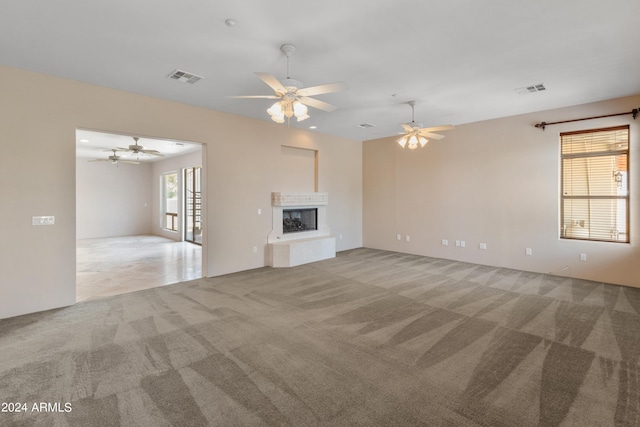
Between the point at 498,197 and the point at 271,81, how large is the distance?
5678 millimetres

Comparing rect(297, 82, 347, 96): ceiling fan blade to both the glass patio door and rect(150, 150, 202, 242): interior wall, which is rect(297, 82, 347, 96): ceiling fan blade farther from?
the glass patio door

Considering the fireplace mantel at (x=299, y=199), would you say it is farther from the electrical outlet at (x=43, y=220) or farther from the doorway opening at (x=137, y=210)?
the electrical outlet at (x=43, y=220)

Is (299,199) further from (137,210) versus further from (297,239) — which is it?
(137,210)

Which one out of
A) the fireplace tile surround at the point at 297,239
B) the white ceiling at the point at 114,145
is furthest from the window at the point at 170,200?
the fireplace tile surround at the point at 297,239

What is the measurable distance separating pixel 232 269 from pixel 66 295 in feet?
8.51

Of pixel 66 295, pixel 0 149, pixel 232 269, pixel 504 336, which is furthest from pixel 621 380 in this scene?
pixel 0 149

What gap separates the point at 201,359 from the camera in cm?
276

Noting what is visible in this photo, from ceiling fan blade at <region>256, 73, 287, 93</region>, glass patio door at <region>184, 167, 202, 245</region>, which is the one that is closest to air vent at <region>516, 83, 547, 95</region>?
ceiling fan blade at <region>256, 73, 287, 93</region>

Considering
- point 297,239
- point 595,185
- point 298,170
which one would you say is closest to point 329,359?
point 297,239

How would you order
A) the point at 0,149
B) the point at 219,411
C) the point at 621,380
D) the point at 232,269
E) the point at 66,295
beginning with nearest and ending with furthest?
the point at 219,411
the point at 621,380
the point at 0,149
the point at 66,295
the point at 232,269

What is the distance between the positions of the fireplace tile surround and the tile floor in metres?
1.69

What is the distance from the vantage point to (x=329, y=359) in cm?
277

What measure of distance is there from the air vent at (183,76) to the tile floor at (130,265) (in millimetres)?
3443

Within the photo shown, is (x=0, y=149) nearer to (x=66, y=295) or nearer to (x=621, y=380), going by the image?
(x=66, y=295)
